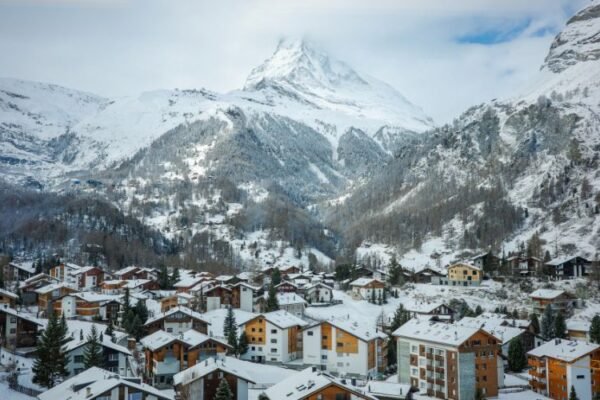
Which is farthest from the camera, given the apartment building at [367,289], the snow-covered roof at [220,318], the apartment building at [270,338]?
the apartment building at [367,289]

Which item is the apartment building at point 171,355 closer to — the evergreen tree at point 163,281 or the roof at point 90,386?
the roof at point 90,386

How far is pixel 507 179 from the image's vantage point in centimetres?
13738

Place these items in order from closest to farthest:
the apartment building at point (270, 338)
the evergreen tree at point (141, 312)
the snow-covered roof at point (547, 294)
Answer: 1. the apartment building at point (270, 338)
2. the evergreen tree at point (141, 312)
3. the snow-covered roof at point (547, 294)

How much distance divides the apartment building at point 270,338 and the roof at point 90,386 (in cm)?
2139

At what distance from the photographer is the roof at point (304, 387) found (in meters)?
33.0

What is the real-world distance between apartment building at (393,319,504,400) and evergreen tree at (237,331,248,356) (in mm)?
14028

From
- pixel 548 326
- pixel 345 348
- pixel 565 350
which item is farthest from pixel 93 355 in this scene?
pixel 548 326

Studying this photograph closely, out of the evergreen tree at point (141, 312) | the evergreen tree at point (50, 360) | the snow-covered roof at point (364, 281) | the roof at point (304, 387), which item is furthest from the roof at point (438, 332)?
the snow-covered roof at point (364, 281)

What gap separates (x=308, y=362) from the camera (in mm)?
52062

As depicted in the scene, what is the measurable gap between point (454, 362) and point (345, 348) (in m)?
10.3

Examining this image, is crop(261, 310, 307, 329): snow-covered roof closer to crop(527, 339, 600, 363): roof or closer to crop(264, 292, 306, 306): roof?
crop(264, 292, 306, 306): roof

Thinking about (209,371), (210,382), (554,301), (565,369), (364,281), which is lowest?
(565,369)

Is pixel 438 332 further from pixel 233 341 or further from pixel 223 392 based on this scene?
pixel 223 392

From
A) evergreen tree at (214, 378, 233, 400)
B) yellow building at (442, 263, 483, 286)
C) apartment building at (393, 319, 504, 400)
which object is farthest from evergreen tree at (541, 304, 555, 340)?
evergreen tree at (214, 378, 233, 400)
